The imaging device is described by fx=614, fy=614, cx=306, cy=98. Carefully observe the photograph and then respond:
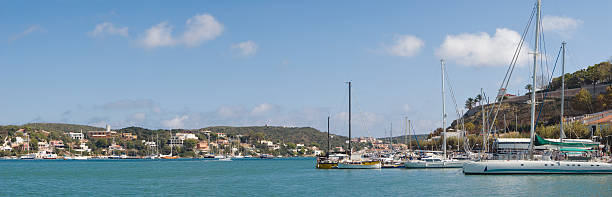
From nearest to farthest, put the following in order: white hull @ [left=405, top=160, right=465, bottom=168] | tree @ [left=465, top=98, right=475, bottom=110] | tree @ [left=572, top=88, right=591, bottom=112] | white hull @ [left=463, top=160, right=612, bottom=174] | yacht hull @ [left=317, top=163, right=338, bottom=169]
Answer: white hull @ [left=463, top=160, right=612, bottom=174] < white hull @ [left=405, top=160, right=465, bottom=168] < yacht hull @ [left=317, top=163, right=338, bottom=169] < tree @ [left=572, top=88, right=591, bottom=112] < tree @ [left=465, top=98, right=475, bottom=110]

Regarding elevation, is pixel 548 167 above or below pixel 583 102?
below

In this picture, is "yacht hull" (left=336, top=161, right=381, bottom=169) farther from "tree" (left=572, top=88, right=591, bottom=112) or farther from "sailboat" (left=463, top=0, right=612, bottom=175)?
"tree" (left=572, top=88, right=591, bottom=112)

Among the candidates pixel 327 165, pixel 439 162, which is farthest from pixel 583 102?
pixel 327 165

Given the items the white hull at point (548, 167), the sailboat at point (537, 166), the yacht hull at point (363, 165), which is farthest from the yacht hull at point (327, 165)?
the white hull at point (548, 167)

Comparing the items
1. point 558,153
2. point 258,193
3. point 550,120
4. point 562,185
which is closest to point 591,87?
point 550,120

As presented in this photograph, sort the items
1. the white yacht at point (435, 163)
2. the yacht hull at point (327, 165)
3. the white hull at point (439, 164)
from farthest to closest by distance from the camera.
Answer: the yacht hull at point (327, 165) → the white yacht at point (435, 163) → the white hull at point (439, 164)

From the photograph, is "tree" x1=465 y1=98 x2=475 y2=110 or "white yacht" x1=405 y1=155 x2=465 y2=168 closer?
"white yacht" x1=405 y1=155 x2=465 y2=168

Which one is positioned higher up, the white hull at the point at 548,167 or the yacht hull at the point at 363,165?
the white hull at the point at 548,167

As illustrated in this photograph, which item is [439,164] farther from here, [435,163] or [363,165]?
[363,165]

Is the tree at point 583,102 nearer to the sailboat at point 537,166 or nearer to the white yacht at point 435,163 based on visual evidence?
the white yacht at point 435,163

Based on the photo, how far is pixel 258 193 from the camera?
46000 mm

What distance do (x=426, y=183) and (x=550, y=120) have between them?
76494 mm

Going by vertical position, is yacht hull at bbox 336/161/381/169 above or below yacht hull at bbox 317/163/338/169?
above

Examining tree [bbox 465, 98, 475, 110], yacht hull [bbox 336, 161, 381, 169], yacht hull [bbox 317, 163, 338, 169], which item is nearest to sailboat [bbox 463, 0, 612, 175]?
yacht hull [bbox 336, 161, 381, 169]
